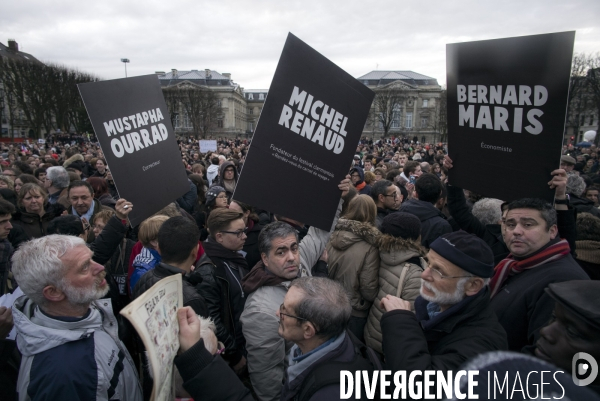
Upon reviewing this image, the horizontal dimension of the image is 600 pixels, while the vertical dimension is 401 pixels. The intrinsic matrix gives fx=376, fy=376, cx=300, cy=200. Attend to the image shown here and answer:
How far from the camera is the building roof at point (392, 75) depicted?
270ft

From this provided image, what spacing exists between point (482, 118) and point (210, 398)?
8.90 ft

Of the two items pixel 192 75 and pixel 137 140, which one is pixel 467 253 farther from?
pixel 192 75

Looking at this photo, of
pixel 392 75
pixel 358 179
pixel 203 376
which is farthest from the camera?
pixel 392 75

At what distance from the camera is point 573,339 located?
1.33 meters

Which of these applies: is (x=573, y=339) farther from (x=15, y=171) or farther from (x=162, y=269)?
(x=15, y=171)

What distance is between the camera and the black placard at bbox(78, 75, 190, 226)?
10.0 ft

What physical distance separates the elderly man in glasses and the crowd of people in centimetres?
1

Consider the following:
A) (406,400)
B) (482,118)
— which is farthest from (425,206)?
(406,400)

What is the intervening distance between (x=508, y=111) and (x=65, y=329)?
310 cm

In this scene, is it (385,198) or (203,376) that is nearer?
(203,376)

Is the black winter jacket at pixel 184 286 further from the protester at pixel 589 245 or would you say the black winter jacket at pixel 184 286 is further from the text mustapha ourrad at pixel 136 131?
the protester at pixel 589 245

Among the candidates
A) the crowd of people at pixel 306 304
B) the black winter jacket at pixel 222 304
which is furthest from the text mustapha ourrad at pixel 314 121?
the black winter jacket at pixel 222 304

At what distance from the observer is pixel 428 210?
13.6 ft

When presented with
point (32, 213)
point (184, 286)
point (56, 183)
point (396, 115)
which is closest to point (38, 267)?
point (184, 286)
